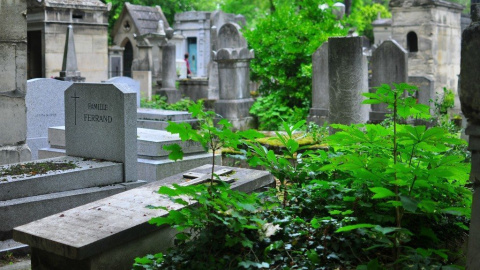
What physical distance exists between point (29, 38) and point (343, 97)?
34.5 ft

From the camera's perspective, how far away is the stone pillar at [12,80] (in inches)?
297

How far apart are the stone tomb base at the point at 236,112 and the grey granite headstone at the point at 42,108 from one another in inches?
199

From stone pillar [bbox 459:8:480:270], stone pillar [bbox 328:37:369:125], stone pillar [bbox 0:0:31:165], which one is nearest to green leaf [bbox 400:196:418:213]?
stone pillar [bbox 459:8:480:270]

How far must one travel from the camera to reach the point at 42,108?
9.96 m

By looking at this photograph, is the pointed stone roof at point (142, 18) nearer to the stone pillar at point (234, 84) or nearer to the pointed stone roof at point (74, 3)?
the pointed stone roof at point (74, 3)

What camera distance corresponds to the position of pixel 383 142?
4.23 meters

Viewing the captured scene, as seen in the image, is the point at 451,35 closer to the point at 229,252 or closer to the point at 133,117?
the point at 133,117

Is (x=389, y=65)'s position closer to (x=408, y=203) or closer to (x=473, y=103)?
(x=408, y=203)

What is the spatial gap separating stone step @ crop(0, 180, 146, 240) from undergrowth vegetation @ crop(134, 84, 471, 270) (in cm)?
220

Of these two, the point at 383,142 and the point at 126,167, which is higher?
the point at 383,142

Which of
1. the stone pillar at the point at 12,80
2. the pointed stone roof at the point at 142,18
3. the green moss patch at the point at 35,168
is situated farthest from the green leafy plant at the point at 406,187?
the pointed stone roof at the point at 142,18

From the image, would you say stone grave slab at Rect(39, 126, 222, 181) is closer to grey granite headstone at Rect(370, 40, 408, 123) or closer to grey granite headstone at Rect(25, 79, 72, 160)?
grey granite headstone at Rect(25, 79, 72, 160)

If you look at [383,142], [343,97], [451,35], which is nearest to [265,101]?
[343,97]

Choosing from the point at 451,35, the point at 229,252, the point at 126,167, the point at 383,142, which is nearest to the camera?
the point at 229,252
